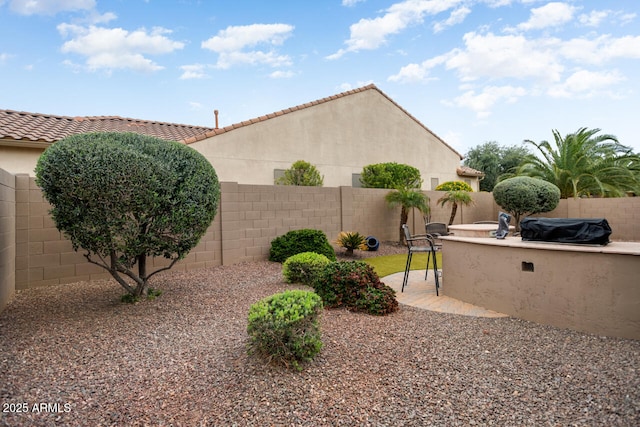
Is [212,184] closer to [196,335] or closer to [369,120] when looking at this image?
[196,335]

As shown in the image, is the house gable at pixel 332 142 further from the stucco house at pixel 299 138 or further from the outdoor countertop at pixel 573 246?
the outdoor countertop at pixel 573 246

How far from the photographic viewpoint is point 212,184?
451 centimetres

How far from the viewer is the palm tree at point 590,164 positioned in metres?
14.4

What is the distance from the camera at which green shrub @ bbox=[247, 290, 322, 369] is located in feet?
8.89

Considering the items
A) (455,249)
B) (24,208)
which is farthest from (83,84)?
(455,249)

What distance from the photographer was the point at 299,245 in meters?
7.63

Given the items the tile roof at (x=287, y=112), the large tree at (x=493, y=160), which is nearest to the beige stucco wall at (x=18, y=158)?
the tile roof at (x=287, y=112)

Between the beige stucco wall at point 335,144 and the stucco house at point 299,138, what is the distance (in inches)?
1.1

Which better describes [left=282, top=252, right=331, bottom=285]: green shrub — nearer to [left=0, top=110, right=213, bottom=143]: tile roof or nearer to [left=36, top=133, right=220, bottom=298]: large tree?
[left=36, top=133, right=220, bottom=298]: large tree

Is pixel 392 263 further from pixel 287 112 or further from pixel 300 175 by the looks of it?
pixel 287 112

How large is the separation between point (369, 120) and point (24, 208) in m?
12.5

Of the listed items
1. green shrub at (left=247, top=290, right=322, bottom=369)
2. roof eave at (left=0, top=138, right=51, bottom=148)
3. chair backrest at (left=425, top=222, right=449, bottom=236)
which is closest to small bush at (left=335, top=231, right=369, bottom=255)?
chair backrest at (left=425, top=222, right=449, bottom=236)

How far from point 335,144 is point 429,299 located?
959cm

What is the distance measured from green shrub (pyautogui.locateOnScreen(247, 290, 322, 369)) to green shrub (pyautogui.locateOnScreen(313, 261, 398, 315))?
1.46m
